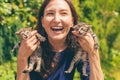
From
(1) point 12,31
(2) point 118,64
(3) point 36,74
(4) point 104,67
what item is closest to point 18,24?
(1) point 12,31

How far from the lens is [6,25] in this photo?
7.86 m

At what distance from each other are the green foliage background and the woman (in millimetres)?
3315

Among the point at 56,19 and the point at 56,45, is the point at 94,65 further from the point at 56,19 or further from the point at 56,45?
the point at 56,19

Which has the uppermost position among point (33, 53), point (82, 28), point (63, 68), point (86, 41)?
point (82, 28)

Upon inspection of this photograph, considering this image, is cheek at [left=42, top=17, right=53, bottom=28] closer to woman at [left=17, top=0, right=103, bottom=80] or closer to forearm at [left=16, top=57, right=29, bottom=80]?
woman at [left=17, top=0, right=103, bottom=80]

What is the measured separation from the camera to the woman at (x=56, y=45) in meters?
3.46

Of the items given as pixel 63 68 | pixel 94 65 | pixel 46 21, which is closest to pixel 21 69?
pixel 63 68

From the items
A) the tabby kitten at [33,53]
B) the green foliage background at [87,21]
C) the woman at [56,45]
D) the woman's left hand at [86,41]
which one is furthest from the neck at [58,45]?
the green foliage background at [87,21]

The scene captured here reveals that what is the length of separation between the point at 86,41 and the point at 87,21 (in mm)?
6707

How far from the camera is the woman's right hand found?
→ 346 cm

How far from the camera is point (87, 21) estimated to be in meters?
10.1

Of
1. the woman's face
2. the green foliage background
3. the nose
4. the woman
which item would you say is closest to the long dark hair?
the woman

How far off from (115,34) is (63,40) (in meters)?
8.26

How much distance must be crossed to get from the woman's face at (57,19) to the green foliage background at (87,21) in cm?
357
